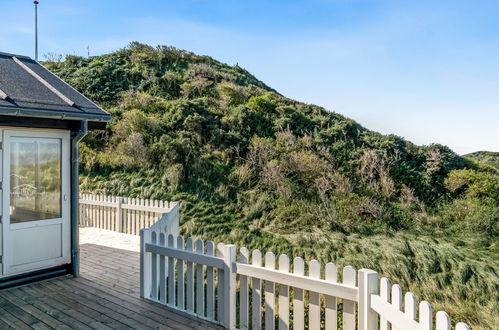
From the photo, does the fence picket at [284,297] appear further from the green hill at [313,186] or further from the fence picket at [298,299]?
the green hill at [313,186]

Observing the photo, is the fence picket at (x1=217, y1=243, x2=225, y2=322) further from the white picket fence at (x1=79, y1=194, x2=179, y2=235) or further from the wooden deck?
the white picket fence at (x1=79, y1=194, x2=179, y2=235)

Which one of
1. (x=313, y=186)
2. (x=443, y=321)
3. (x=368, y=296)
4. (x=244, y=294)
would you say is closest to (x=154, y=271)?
(x=244, y=294)

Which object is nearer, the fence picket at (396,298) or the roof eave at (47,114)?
the fence picket at (396,298)

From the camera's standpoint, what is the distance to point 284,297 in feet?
10.7

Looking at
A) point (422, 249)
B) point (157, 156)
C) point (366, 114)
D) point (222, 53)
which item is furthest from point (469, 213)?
point (222, 53)

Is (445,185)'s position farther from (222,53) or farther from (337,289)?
(222,53)

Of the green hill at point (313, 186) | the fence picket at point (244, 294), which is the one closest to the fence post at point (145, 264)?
the fence picket at point (244, 294)

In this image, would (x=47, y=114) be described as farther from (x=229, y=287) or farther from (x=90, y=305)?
(x=229, y=287)

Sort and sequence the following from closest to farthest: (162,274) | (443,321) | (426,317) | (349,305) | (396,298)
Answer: (443,321) → (426,317) → (396,298) → (349,305) → (162,274)

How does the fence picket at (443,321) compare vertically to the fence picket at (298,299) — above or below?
above

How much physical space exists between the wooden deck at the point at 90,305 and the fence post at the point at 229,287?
7.1 inches

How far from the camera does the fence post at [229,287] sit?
140 inches

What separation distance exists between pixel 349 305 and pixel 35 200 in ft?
14.8

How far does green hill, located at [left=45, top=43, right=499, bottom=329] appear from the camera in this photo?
22.1 feet
